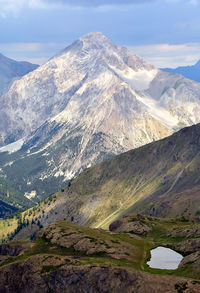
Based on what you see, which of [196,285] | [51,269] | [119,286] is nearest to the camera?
[196,285]

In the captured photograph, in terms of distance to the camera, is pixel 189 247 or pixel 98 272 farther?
pixel 189 247

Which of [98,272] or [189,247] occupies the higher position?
[189,247]

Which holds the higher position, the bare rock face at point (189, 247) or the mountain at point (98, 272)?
the bare rock face at point (189, 247)

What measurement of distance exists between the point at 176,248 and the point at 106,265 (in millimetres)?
49686

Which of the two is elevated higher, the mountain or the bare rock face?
the bare rock face

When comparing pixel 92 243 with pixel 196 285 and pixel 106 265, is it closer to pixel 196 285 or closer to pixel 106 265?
pixel 106 265

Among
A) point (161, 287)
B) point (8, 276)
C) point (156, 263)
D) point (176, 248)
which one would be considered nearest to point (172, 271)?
point (156, 263)

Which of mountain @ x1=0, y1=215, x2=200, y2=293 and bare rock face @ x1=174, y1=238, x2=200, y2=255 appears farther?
bare rock face @ x1=174, y1=238, x2=200, y2=255

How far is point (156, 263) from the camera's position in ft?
571

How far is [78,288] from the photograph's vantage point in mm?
153375

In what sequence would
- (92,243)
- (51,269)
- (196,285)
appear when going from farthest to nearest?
1. (92,243)
2. (51,269)
3. (196,285)

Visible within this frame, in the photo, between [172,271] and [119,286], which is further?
[172,271]

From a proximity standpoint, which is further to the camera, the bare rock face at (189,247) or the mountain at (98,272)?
the bare rock face at (189,247)

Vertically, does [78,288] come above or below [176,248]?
below
